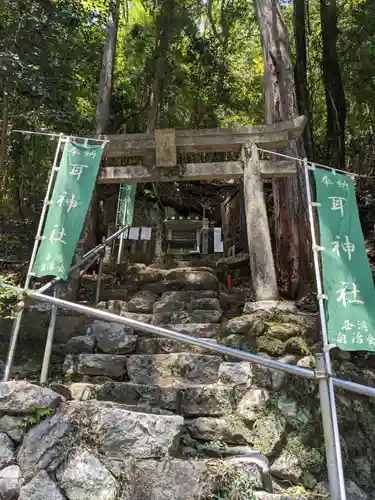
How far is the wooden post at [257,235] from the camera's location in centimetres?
567

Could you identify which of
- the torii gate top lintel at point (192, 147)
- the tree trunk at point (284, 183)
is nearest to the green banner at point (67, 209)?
the torii gate top lintel at point (192, 147)

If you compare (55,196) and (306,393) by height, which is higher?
A: (55,196)

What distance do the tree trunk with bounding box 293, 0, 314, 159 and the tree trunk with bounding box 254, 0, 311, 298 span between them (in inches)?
68.4

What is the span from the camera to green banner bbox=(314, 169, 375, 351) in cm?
361

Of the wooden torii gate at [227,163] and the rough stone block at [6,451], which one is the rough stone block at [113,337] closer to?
the rough stone block at [6,451]

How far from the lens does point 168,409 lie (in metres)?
3.96

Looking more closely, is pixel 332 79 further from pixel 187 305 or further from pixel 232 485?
pixel 232 485

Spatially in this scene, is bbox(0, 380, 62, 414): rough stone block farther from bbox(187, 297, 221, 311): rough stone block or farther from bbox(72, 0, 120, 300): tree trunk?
bbox(72, 0, 120, 300): tree trunk

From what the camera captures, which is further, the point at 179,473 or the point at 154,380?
the point at 154,380

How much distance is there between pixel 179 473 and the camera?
3137mm

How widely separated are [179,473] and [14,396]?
144 cm

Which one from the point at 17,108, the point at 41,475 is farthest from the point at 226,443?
the point at 17,108

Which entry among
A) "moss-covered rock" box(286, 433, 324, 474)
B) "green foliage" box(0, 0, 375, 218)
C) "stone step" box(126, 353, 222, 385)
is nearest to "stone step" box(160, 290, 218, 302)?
"stone step" box(126, 353, 222, 385)

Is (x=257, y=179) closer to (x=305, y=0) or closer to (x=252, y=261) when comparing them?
(x=252, y=261)
